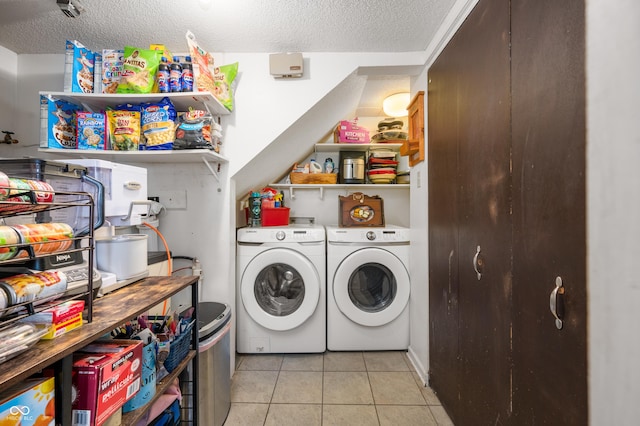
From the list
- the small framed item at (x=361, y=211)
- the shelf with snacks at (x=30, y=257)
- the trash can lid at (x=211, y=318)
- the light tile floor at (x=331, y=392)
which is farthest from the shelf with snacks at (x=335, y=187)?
the shelf with snacks at (x=30, y=257)

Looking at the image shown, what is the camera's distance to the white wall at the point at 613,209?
581 mm

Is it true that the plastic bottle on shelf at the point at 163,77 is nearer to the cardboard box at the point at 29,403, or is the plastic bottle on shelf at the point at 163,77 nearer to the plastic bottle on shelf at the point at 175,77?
the plastic bottle on shelf at the point at 175,77

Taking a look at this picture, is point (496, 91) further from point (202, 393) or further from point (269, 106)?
point (202, 393)

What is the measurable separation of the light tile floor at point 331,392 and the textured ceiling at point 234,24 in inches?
85.5

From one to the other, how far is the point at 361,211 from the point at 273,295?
1.00 meters

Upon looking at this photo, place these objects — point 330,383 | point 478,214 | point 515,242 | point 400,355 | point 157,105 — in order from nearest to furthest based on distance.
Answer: point 515,242 → point 478,214 → point 157,105 → point 330,383 → point 400,355

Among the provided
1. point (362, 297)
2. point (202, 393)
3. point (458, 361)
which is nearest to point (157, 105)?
point (202, 393)

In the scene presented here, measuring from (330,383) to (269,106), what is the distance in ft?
6.18

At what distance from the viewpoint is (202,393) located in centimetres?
134

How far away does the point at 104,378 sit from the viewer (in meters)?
0.69

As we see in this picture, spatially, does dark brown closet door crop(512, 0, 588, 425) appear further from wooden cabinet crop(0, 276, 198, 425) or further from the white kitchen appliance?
the white kitchen appliance

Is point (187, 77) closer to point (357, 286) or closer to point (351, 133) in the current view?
point (351, 133)

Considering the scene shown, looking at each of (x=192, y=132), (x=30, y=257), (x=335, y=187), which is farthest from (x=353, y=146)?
(x=30, y=257)

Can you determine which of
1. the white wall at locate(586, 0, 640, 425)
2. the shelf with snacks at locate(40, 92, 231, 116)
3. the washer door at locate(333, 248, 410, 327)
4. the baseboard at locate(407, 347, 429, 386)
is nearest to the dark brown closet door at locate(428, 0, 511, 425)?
the baseboard at locate(407, 347, 429, 386)
